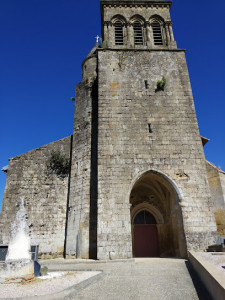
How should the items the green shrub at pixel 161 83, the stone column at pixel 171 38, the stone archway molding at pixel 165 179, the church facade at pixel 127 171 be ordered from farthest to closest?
the stone column at pixel 171 38
the green shrub at pixel 161 83
the stone archway molding at pixel 165 179
the church facade at pixel 127 171

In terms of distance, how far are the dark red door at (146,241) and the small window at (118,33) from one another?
9532 mm

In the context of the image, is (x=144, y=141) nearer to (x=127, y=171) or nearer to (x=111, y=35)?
(x=127, y=171)

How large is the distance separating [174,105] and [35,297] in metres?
8.74

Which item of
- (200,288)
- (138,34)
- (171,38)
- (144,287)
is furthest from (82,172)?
(171,38)

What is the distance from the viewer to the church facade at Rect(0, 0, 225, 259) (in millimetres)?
8320

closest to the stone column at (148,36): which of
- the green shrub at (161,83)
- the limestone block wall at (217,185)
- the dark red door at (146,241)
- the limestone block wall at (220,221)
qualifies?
the green shrub at (161,83)

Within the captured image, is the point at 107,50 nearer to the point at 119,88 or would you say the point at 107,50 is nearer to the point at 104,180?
the point at 119,88

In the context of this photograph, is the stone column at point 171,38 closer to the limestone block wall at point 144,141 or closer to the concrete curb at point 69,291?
the limestone block wall at point 144,141

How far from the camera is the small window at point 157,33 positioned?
40.3ft

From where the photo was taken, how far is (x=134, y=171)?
8.81m

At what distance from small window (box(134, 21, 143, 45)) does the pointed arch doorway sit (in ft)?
28.4

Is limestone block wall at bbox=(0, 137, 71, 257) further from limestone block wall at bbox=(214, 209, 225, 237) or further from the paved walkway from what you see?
limestone block wall at bbox=(214, 209, 225, 237)

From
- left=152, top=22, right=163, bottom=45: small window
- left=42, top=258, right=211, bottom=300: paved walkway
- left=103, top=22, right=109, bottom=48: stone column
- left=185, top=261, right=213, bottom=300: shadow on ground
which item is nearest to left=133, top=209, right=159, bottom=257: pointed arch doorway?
left=42, top=258, right=211, bottom=300: paved walkway

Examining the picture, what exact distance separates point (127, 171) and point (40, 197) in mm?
4266
